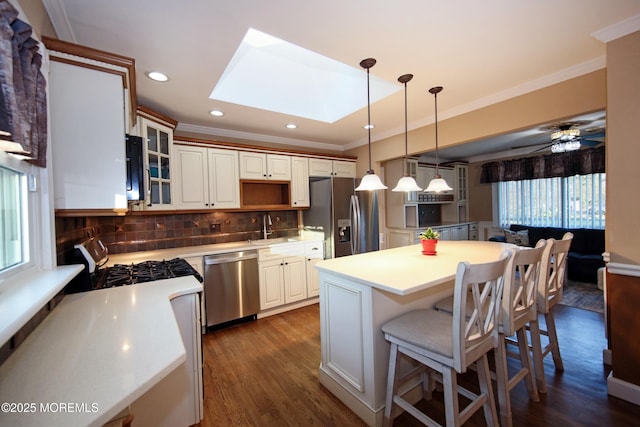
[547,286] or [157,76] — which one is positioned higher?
[157,76]

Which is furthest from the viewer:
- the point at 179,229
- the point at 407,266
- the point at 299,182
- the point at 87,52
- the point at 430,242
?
the point at 299,182

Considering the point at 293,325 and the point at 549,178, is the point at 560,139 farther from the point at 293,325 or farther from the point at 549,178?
the point at 293,325

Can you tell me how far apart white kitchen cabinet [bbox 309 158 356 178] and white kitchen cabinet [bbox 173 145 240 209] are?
1160mm

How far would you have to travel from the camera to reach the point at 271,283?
10.9 feet

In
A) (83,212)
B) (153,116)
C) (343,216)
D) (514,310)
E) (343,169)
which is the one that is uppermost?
(153,116)

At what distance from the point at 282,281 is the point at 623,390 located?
117 inches

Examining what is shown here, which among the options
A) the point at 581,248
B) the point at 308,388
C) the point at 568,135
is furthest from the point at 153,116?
the point at 581,248

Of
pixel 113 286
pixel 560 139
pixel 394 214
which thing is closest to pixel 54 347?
pixel 113 286

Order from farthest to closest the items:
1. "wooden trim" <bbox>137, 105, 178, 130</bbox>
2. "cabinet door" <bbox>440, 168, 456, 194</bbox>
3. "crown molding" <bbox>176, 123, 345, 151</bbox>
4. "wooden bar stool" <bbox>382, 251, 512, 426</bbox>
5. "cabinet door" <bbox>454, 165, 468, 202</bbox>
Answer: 1. "cabinet door" <bbox>454, 165, 468, 202</bbox>
2. "cabinet door" <bbox>440, 168, 456, 194</bbox>
3. "crown molding" <bbox>176, 123, 345, 151</bbox>
4. "wooden trim" <bbox>137, 105, 178, 130</bbox>
5. "wooden bar stool" <bbox>382, 251, 512, 426</bbox>

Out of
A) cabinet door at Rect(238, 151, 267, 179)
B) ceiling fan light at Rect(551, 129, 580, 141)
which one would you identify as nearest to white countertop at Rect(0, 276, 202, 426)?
cabinet door at Rect(238, 151, 267, 179)

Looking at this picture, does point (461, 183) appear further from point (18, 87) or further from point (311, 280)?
point (18, 87)

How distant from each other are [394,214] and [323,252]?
1.52 meters

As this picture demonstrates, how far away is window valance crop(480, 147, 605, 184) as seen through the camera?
14.5 feet

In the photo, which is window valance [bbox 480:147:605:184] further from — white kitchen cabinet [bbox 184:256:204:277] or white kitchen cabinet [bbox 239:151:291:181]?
white kitchen cabinet [bbox 184:256:204:277]
